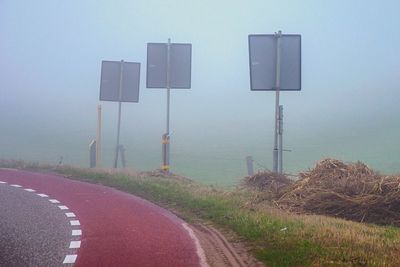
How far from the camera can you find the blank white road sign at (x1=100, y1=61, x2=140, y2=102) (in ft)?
74.0

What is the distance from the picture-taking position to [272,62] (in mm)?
17312

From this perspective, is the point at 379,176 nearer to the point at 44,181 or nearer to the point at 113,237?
the point at 113,237

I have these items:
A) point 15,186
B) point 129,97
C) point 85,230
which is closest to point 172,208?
point 85,230

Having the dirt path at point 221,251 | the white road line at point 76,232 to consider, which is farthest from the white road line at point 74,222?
the dirt path at point 221,251

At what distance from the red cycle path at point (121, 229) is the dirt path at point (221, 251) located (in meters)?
0.22

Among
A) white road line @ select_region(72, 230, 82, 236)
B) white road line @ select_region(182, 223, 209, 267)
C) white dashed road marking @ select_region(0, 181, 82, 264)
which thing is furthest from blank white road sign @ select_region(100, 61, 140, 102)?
white road line @ select_region(72, 230, 82, 236)

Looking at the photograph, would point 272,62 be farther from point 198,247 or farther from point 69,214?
point 198,247

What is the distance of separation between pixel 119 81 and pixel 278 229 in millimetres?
13587

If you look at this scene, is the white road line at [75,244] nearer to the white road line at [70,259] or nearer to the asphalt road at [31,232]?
the asphalt road at [31,232]

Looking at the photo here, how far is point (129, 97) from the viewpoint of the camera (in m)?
23.0

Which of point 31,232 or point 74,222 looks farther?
point 74,222

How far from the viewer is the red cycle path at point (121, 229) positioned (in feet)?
27.7

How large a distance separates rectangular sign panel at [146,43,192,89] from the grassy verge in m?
4.63

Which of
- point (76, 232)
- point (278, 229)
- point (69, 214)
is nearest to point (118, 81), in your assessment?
point (69, 214)
